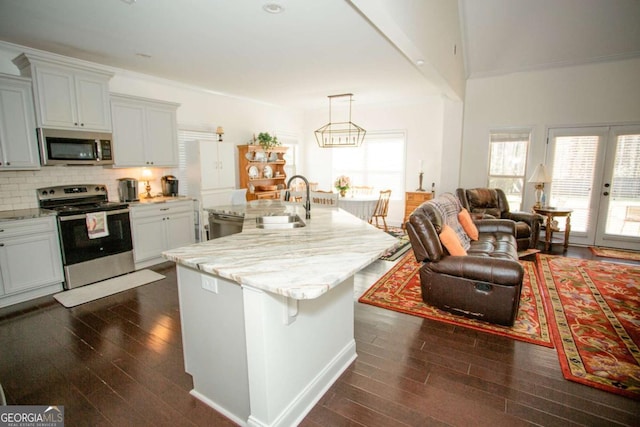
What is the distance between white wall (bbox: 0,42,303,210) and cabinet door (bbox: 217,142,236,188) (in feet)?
1.84

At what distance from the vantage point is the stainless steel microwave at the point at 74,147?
3650 millimetres

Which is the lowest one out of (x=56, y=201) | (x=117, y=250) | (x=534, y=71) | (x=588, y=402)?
(x=588, y=402)

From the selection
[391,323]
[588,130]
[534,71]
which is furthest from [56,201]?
[588,130]

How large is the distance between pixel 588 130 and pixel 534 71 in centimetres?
134

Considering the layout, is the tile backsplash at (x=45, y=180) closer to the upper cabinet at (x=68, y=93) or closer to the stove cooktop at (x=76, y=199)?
the stove cooktop at (x=76, y=199)

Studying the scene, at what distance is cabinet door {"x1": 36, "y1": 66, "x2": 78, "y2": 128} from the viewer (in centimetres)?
354

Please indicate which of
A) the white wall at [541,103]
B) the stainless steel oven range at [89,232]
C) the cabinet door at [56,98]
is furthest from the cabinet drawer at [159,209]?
the white wall at [541,103]

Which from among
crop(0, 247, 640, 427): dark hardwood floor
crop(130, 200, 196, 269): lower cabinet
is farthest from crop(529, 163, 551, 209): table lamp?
crop(130, 200, 196, 269): lower cabinet

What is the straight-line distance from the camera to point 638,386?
210 cm

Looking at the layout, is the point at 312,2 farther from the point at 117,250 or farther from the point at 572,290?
the point at 572,290

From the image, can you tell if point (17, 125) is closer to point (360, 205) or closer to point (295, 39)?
point (295, 39)

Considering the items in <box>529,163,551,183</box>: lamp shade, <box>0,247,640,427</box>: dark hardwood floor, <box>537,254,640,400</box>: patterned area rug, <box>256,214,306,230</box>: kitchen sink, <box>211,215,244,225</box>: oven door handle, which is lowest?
<box>0,247,640,427</box>: dark hardwood floor

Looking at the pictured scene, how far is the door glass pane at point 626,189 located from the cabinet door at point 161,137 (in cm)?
713

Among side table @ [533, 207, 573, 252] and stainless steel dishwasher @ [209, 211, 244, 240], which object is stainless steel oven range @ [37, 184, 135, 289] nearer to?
stainless steel dishwasher @ [209, 211, 244, 240]
